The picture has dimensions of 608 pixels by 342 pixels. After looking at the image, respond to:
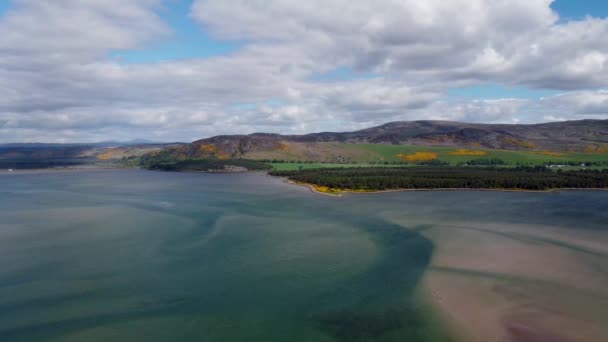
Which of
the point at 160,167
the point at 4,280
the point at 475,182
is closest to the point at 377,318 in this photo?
the point at 4,280

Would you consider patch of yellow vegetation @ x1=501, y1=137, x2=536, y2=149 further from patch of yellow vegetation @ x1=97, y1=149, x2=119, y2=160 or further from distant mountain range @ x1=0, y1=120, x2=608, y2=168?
patch of yellow vegetation @ x1=97, y1=149, x2=119, y2=160

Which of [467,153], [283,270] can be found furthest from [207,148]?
[283,270]

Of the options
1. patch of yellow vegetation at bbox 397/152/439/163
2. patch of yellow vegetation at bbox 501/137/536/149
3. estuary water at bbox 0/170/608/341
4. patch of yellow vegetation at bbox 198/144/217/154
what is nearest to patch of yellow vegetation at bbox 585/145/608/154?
patch of yellow vegetation at bbox 501/137/536/149

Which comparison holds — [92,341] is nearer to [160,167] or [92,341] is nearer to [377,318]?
[377,318]

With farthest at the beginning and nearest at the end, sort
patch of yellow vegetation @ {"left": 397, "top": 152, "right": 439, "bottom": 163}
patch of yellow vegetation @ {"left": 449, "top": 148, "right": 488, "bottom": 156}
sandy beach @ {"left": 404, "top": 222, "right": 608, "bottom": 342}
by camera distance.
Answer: patch of yellow vegetation @ {"left": 449, "top": 148, "right": 488, "bottom": 156}, patch of yellow vegetation @ {"left": 397, "top": 152, "right": 439, "bottom": 163}, sandy beach @ {"left": 404, "top": 222, "right": 608, "bottom": 342}

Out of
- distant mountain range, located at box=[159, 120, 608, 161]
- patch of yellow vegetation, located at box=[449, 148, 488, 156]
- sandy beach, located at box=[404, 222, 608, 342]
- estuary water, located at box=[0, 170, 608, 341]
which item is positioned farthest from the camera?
distant mountain range, located at box=[159, 120, 608, 161]

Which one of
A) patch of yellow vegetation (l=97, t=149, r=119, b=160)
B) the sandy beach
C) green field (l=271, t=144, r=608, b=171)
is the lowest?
the sandy beach

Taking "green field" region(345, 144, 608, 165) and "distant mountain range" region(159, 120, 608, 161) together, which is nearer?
"green field" region(345, 144, 608, 165)

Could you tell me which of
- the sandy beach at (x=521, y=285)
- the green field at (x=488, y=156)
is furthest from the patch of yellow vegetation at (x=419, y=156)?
the sandy beach at (x=521, y=285)
